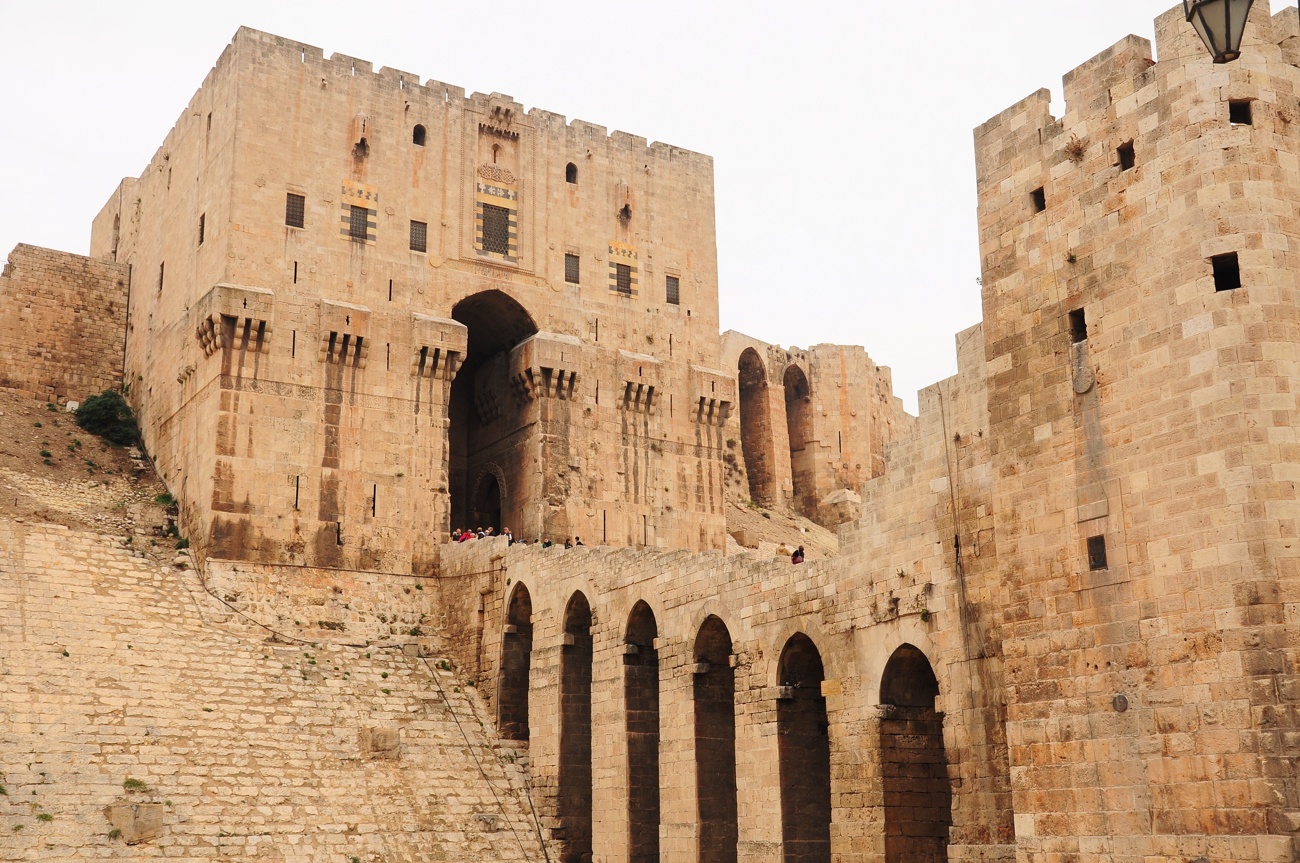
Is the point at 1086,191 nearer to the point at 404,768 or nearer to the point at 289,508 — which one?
the point at 404,768

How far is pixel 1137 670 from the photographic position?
1306cm

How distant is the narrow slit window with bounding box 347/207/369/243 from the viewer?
98.2 ft

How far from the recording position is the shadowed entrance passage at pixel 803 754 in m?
19.0

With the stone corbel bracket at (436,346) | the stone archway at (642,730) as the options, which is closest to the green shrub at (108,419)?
the stone corbel bracket at (436,346)

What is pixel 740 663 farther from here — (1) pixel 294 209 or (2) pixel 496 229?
(1) pixel 294 209

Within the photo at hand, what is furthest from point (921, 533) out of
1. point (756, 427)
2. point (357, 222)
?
point (756, 427)

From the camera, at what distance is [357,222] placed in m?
30.1

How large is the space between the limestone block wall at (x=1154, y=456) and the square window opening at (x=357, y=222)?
17.8 metres

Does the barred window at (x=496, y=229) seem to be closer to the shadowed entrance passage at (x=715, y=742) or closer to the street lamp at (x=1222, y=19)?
the shadowed entrance passage at (x=715, y=742)

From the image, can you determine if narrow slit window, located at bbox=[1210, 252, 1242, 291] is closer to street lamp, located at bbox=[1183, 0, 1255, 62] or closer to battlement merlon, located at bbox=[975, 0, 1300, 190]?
battlement merlon, located at bbox=[975, 0, 1300, 190]

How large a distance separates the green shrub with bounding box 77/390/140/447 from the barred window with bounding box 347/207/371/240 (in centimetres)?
724

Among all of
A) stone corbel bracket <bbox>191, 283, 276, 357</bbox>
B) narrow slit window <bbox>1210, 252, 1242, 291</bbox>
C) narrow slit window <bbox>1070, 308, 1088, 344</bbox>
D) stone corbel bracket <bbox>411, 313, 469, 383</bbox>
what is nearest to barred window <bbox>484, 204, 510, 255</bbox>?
stone corbel bracket <bbox>411, 313, 469, 383</bbox>

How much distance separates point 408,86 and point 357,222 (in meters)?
3.61

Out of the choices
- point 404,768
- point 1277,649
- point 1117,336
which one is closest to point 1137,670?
point 1277,649
